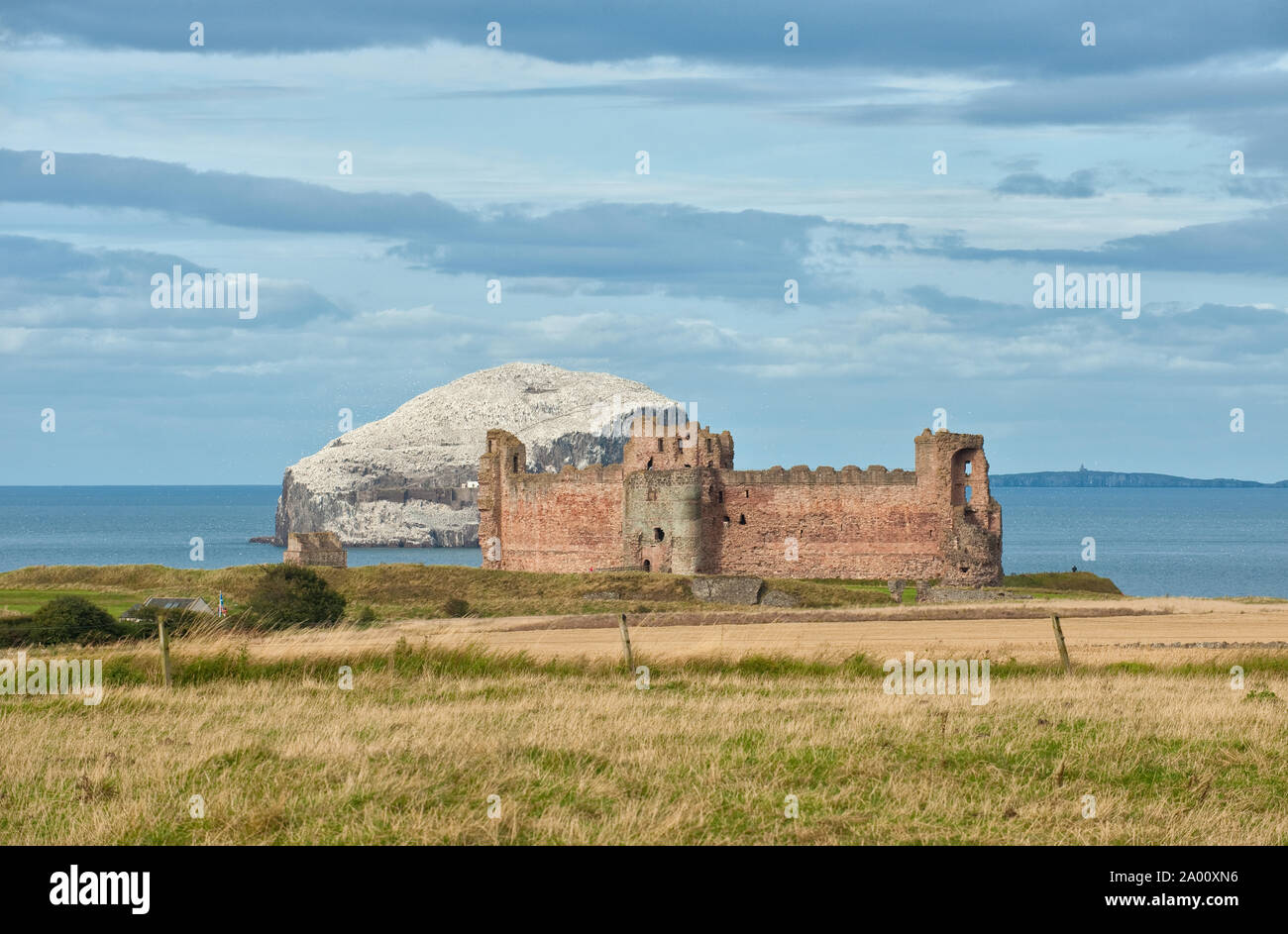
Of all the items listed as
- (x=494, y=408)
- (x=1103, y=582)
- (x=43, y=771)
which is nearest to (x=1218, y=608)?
(x=1103, y=582)

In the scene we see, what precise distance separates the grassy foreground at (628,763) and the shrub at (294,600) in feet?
51.4

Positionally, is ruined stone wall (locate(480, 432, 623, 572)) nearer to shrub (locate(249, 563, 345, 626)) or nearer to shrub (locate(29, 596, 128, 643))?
shrub (locate(249, 563, 345, 626))

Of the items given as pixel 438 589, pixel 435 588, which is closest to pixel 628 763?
pixel 438 589

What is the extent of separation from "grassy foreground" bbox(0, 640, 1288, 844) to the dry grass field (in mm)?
36

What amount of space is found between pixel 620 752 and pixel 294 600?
86.8 feet

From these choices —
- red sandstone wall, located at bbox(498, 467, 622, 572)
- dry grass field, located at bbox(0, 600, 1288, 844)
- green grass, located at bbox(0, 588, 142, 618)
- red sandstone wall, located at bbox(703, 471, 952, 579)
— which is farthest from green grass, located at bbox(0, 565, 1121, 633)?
dry grass field, located at bbox(0, 600, 1288, 844)

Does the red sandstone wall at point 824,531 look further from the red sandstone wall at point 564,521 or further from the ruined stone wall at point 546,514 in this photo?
the ruined stone wall at point 546,514

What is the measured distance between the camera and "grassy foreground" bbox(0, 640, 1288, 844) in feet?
37.7

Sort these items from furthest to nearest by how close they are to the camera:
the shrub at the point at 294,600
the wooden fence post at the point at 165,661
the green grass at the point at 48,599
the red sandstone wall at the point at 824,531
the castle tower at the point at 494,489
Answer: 1. the castle tower at the point at 494,489
2. the red sandstone wall at the point at 824,531
3. the green grass at the point at 48,599
4. the shrub at the point at 294,600
5. the wooden fence post at the point at 165,661

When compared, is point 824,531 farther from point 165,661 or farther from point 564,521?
point 165,661

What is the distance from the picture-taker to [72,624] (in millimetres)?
30219

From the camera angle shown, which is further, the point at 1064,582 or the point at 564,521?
the point at 564,521

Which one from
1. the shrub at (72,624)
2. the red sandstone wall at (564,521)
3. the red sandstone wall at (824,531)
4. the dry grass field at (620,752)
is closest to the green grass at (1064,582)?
the red sandstone wall at (824,531)

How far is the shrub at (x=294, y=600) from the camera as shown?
114 ft
